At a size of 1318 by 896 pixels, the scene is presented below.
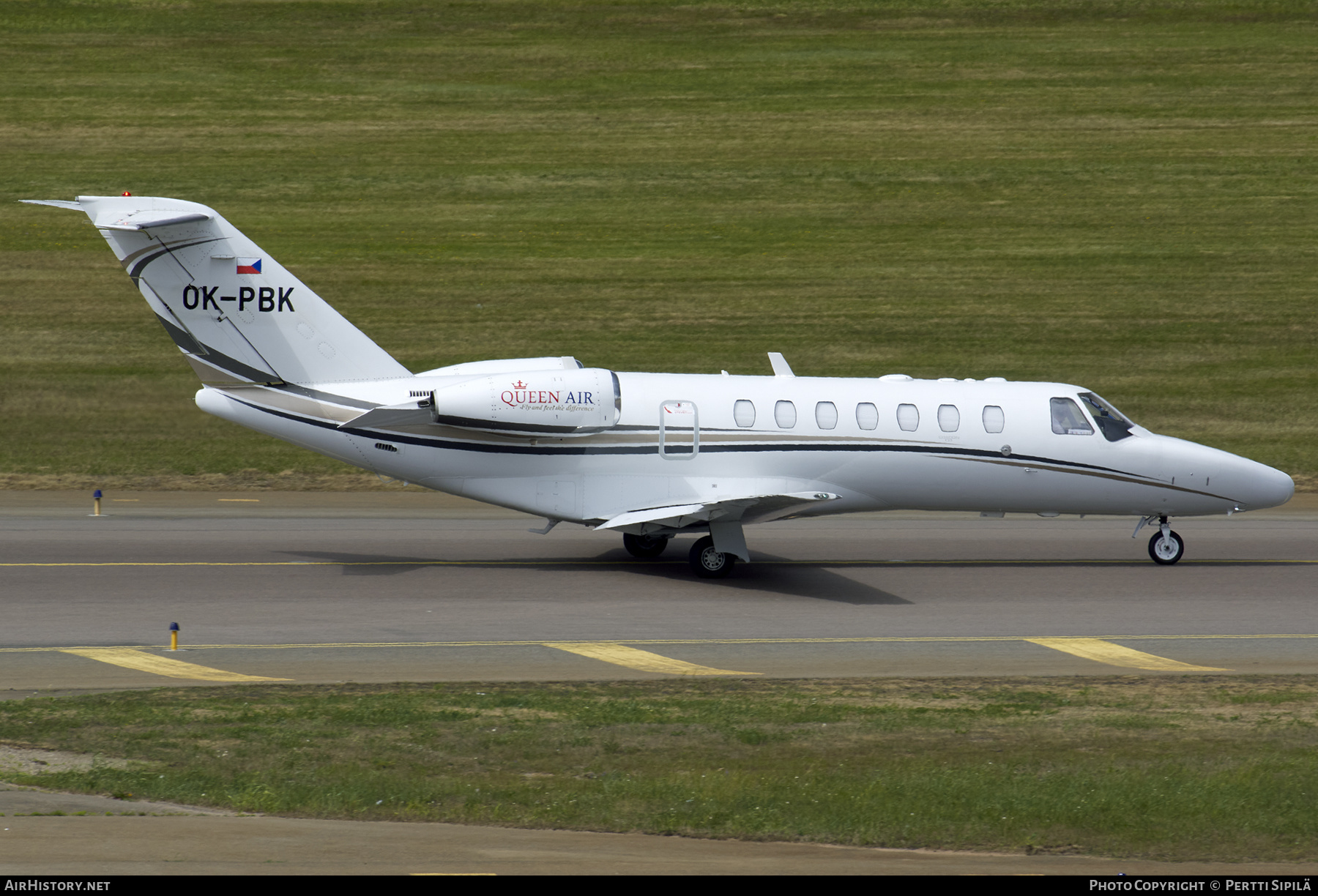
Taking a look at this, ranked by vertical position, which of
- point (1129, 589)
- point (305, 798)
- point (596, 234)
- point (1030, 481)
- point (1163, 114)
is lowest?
point (305, 798)

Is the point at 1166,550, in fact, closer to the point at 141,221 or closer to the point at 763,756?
the point at 763,756

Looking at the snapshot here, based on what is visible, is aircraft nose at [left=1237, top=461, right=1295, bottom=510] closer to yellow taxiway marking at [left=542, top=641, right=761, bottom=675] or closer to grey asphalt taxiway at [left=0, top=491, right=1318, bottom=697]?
grey asphalt taxiway at [left=0, top=491, right=1318, bottom=697]

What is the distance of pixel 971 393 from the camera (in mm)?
22312

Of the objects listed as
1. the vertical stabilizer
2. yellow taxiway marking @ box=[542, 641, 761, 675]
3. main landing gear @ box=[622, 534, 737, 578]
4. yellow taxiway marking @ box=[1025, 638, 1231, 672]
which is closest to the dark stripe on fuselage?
the vertical stabilizer

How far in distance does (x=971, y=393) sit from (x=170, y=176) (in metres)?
34.8

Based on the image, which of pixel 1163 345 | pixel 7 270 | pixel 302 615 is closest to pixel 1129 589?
pixel 302 615

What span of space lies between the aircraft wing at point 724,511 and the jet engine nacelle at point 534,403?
1388mm

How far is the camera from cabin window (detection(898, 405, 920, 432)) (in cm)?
2167

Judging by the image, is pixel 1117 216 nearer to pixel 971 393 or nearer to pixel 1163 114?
pixel 1163 114

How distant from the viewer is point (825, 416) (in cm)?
2153

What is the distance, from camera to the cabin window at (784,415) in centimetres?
2138

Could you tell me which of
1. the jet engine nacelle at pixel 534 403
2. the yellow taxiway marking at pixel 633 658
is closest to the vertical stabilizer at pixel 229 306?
the jet engine nacelle at pixel 534 403

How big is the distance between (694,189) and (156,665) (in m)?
35.8

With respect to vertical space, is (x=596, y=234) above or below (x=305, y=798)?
above
